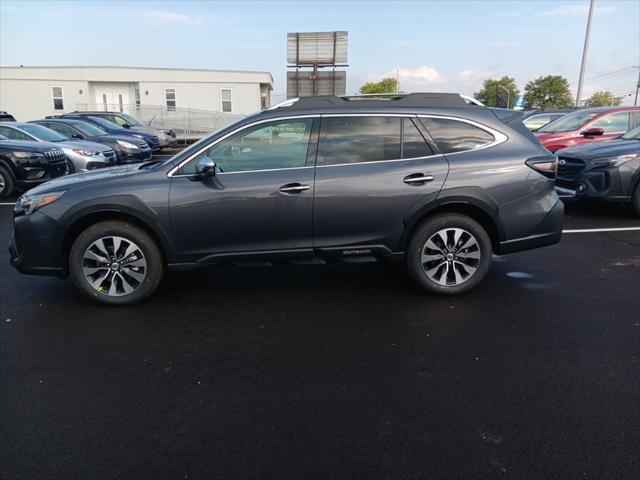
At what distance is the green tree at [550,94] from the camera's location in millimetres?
70188

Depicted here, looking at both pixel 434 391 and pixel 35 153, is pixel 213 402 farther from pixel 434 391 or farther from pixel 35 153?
pixel 35 153

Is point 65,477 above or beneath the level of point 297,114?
beneath

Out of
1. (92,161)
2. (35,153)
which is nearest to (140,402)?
(35,153)

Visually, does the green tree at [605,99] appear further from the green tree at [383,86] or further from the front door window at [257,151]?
the front door window at [257,151]

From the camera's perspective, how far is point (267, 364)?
3400 mm

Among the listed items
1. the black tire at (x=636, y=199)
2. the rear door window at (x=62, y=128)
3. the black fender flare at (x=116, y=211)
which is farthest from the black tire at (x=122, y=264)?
the rear door window at (x=62, y=128)

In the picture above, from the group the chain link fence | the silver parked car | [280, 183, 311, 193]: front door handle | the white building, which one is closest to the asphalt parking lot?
[280, 183, 311, 193]: front door handle

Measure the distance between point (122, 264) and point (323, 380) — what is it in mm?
2220

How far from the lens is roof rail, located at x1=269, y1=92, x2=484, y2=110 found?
4.61 meters

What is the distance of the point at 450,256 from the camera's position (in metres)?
4.55

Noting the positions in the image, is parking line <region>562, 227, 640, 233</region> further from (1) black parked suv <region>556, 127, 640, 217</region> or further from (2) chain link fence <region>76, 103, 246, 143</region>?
(2) chain link fence <region>76, 103, 246, 143</region>

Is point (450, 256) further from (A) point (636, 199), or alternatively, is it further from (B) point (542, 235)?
(A) point (636, 199)

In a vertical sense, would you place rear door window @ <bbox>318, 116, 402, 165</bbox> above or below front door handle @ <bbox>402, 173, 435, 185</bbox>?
above

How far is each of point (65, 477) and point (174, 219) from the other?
7.63 feet
